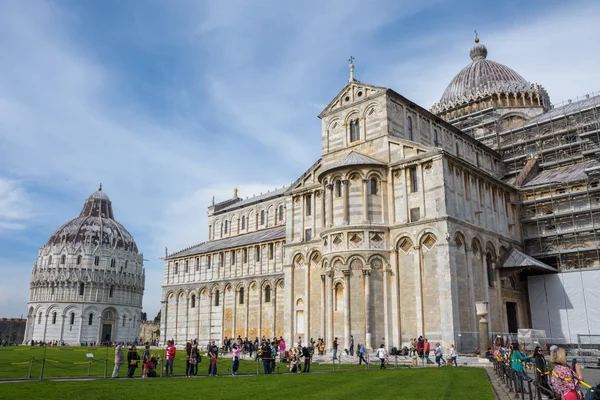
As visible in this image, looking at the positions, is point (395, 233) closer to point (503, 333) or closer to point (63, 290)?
point (503, 333)

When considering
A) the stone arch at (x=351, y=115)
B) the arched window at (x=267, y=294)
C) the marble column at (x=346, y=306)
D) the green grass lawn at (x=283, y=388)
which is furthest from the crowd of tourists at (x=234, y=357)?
the arched window at (x=267, y=294)

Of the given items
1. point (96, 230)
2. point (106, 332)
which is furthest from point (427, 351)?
point (96, 230)

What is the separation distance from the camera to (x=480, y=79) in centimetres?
5462

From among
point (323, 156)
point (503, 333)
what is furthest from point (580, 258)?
point (323, 156)

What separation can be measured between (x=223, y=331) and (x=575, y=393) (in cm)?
4748

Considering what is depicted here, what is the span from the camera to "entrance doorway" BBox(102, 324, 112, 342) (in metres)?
97.6

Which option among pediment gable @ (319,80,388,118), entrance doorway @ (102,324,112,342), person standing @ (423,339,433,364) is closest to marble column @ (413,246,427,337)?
person standing @ (423,339,433,364)

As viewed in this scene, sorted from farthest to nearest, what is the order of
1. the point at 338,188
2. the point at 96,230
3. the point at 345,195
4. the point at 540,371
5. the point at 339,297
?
1. the point at 96,230
2. the point at 338,188
3. the point at 345,195
4. the point at 339,297
5. the point at 540,371

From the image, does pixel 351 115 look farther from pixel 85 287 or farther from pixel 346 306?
pixel 85 287

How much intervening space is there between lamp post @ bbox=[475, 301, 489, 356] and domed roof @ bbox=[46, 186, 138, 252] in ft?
290

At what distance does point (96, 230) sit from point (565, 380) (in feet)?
346

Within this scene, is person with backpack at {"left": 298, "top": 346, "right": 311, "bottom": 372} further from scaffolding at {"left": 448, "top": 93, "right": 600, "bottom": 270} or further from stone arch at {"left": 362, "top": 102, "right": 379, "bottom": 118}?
scaffolding at {"left": 448, "top": 93, "right": 600, "bottom": 270}

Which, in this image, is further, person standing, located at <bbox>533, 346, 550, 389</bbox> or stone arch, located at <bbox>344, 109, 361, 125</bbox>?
stone arch, located at <bbox>344, 109, 361, 125</bbox>

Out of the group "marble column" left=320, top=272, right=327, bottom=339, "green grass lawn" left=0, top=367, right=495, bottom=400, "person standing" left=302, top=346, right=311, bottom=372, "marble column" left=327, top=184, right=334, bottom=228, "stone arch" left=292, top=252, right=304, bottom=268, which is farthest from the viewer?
"stone arch" left=292, top=252, right=304, bottom=268
